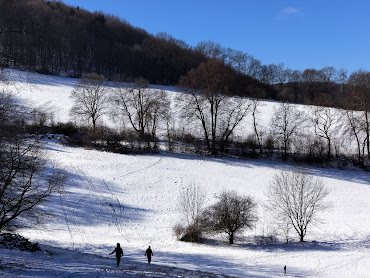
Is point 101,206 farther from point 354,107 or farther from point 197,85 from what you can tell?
point 354,107

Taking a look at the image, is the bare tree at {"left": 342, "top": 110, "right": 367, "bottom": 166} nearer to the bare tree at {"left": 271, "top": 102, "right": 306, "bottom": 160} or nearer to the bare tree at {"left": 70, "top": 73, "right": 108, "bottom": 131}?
the bare tree at {"left": 271, "top": 102, "right": 306, "bottom": 160}

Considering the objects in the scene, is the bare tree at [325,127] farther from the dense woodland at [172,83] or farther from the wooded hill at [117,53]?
the wooded hill at [117,53]

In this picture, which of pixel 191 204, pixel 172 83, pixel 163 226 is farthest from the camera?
pixel 172 83

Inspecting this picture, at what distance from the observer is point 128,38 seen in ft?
354

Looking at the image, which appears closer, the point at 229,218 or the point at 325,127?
the point at 229,218

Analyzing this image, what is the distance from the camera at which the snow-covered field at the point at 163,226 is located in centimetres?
1232

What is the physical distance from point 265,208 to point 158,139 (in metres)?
22.1

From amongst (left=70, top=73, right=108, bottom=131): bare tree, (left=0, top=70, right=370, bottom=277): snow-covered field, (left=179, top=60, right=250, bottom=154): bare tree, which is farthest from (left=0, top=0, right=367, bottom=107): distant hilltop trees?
(left=0, top=70, right=370, bottom=277): snow-covered field

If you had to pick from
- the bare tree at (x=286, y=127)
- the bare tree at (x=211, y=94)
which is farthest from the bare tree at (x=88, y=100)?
the bare tree at (x=286, y=127)

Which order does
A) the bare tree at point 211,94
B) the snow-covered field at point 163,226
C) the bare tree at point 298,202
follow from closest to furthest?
the snow-covered field at point 163,226 < the bare tree at point 298,202 < the bare tree at point 211,94

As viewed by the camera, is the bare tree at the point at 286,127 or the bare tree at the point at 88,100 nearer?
the bare tree at the point at 286,127

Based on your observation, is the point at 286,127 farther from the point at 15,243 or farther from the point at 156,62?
the point at 156,62

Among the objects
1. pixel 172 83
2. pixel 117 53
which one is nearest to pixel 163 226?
pixel 172 83

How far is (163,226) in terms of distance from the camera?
2067 cm
